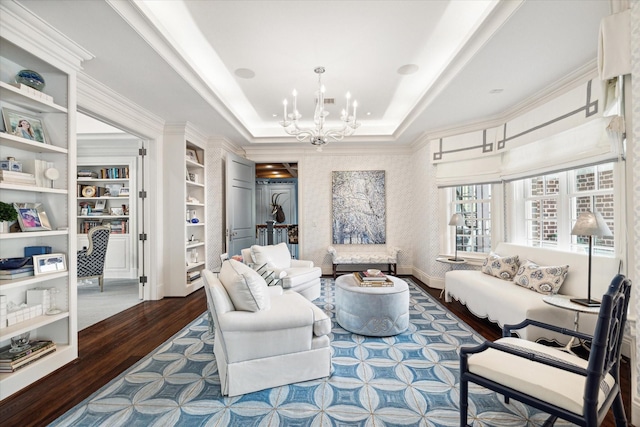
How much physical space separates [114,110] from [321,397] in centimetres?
369

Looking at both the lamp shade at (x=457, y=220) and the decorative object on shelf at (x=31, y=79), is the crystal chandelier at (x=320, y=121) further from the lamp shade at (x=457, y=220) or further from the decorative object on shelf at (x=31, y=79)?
the lamp shade at (x=457, y=220)

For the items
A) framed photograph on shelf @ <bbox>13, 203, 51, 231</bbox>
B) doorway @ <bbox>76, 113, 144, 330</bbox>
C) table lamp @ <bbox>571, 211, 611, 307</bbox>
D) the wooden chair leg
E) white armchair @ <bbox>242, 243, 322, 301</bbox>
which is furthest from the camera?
doorway @ <bbox>76, 113, 144, 330</bbox>

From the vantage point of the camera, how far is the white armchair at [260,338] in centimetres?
200

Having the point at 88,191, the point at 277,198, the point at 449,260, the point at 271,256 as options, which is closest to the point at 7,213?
the point at 271,256

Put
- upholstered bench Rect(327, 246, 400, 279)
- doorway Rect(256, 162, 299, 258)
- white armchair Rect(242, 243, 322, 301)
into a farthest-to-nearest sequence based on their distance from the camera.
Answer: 1. doorway Rect(256, 162, 299, 258)
2. upholstered bench Rect(327, 246, 400, 279)
3. white armchair Rect(242, 243, 322, 301)

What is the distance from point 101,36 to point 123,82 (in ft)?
2.84

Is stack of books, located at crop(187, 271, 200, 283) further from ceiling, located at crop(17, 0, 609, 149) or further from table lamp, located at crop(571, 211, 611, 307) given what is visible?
table lamp, located at crop(571, 211, 611, 307)

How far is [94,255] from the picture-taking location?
4.80 m

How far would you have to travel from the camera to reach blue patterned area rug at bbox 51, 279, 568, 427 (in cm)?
176

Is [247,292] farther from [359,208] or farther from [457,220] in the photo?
[359,208]

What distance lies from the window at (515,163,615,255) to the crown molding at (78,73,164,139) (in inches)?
202

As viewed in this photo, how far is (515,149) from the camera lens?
153 inches

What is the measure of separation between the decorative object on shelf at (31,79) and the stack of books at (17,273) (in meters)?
1.41

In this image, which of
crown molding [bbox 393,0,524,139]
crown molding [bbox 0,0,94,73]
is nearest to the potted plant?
crown molding [bbox 0,0,94,73]
